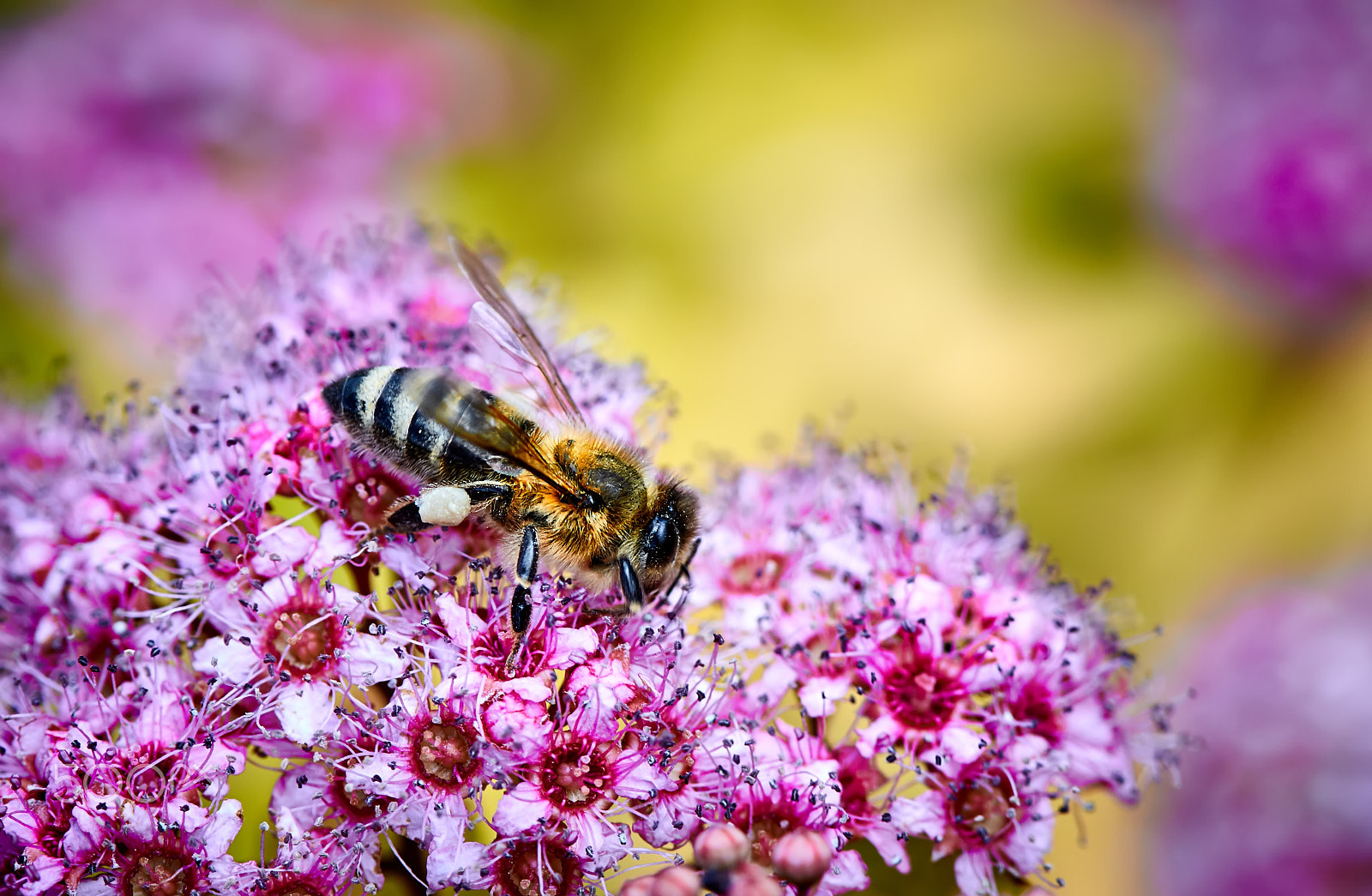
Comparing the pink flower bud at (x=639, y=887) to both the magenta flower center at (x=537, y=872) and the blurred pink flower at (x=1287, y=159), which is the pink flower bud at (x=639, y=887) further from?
the blurred pink flower at (x=1287, y=159)

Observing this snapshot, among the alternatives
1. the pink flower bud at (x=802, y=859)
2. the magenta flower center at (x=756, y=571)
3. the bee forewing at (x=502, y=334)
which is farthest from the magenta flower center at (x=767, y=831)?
the bee forewing at (x=502, y=334)

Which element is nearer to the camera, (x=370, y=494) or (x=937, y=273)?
(x=370, y=494)

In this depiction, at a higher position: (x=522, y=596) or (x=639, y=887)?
(x=522, y=596)

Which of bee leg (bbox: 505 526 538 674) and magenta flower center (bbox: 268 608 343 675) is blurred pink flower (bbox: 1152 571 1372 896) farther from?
Answer: magenta flower center (bbox: 268 608 343 675)

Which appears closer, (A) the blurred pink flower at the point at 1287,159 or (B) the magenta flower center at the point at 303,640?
(B) the magenta flower center at the point at 303,640

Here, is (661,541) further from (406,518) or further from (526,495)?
(406,518)

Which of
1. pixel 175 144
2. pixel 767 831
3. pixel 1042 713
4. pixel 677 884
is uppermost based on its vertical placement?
pixel 175 144

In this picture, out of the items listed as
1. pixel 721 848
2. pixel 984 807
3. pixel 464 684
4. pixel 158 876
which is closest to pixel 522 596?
pixel 464 684
